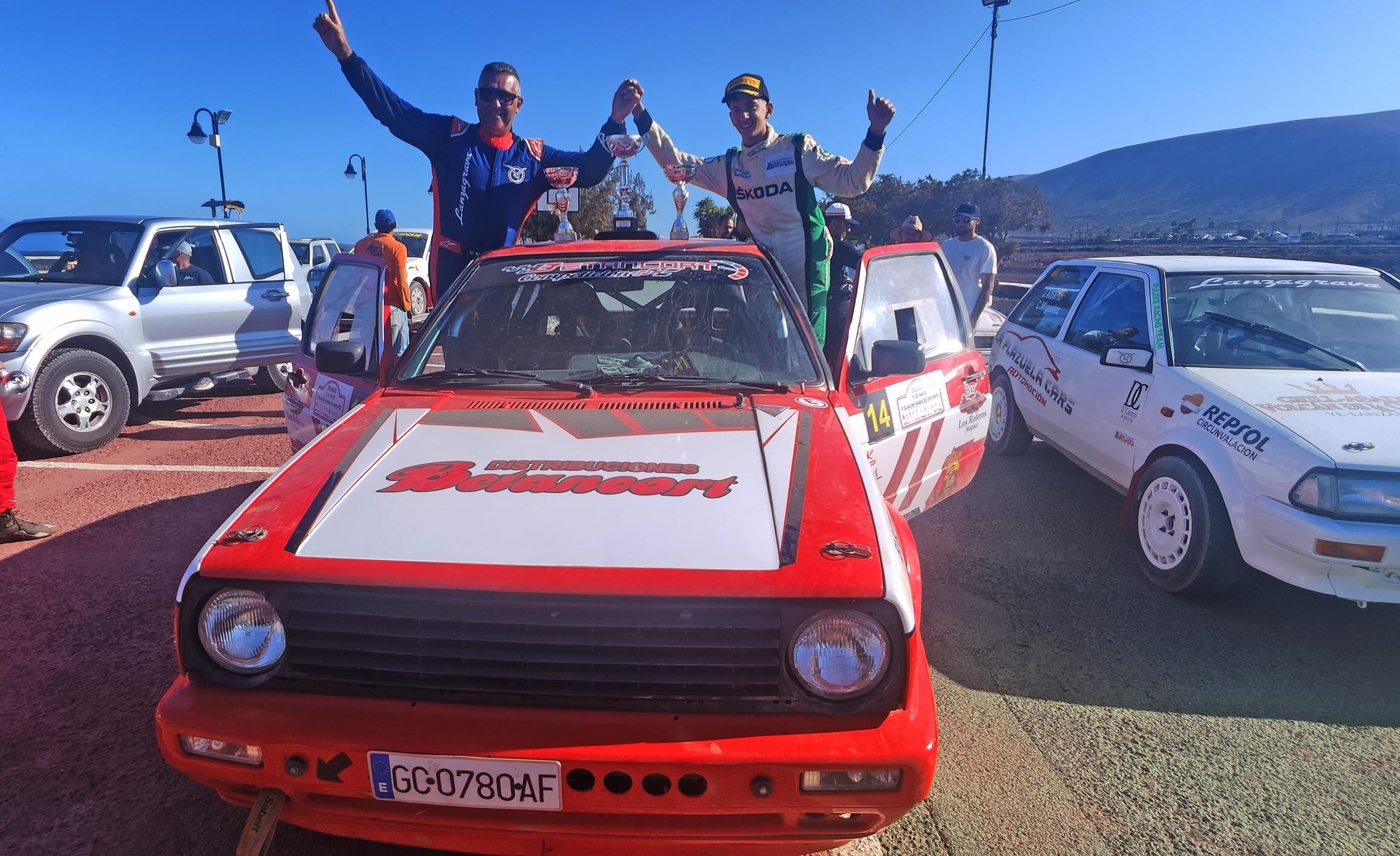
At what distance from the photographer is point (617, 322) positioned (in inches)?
129

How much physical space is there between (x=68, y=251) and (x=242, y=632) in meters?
7.19

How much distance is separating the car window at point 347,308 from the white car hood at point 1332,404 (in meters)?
4.07

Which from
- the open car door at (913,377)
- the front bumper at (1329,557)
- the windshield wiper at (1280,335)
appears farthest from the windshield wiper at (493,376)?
the windshield wiper at (1280,335)

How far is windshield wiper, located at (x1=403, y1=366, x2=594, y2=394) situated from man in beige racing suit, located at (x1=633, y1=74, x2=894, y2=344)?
1.81 m

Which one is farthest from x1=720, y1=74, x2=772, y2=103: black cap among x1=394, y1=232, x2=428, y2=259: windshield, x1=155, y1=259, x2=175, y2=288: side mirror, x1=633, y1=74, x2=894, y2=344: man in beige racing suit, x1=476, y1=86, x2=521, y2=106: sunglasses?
x1=394, y1=232, x2=428, y2=259: windshield

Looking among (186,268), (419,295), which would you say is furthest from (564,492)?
(419,295)

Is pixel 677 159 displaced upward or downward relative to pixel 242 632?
upward

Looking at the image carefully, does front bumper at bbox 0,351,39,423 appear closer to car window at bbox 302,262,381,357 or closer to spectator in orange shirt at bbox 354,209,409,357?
spectator in orange shirt at bbox 354,209,409,357

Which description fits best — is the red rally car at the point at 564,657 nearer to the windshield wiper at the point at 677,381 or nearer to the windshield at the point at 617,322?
the windshield wiper at the point at 677,381

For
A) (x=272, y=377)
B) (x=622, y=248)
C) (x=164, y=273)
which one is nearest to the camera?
(x=622, y=248)

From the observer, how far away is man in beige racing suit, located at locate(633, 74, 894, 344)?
4430 mm

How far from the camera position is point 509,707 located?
1821mm

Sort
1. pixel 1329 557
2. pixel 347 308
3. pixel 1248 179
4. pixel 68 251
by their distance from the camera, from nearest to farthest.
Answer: pixel 1329 557
pixel 347 308
pixel 68 251
pixel 1248 179

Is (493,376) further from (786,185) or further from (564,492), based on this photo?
(786,185)
